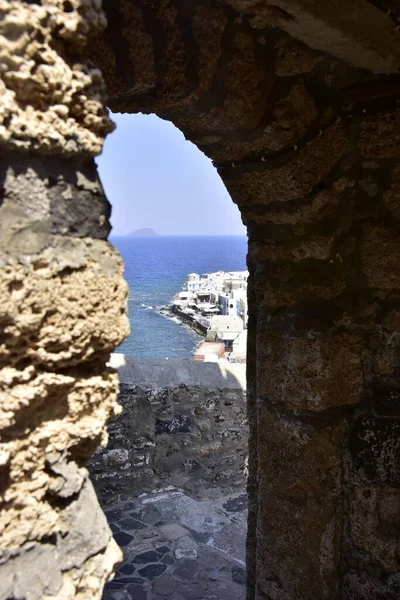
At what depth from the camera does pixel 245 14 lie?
1747 mm

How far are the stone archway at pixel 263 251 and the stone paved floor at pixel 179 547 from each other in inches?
29.5

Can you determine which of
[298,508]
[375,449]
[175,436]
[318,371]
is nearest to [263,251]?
[318,371]

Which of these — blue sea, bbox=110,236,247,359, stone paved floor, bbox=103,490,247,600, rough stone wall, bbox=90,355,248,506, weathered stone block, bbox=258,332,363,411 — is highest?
weathered stone block, bbox=258,332,363,411

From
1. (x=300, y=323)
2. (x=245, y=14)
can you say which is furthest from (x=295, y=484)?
(x=245, y=14)

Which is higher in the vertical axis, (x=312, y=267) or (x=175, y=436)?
(x=312, y=267)

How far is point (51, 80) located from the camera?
1.06 m

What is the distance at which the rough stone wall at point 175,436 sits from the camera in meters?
4.02

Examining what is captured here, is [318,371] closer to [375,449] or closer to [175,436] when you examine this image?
[375,449]

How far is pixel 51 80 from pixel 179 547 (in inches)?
127

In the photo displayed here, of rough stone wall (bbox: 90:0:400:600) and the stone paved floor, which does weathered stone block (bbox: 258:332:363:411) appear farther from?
the stone paved floor

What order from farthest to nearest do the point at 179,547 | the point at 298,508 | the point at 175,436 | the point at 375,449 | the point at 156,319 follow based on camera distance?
the point at 156,319 → the point at 175,436 → the point at 179,547 → the point at 298,508 → the point at 375,449

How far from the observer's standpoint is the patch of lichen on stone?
102cm

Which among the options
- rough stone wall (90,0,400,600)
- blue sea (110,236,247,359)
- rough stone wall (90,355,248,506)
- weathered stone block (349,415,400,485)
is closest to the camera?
rough stone wall (90,0,400,600)

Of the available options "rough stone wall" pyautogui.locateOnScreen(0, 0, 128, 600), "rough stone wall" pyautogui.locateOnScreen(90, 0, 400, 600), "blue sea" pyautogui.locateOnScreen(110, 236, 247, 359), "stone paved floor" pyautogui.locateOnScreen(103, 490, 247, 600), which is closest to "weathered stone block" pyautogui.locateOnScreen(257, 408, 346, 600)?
"rough stone wall" pyautogui.locateOnScreen(90, 0, 400, 600)
